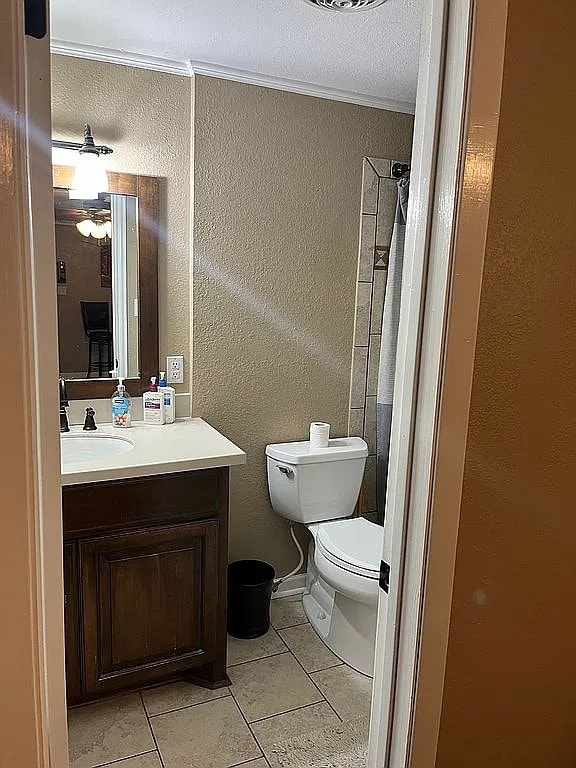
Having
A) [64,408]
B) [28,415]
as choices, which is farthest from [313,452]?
[28,415]

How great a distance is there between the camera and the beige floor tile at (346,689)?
6.97ft

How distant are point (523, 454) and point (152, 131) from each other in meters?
1.81

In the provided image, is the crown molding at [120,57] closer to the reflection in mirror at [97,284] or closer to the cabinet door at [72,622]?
the reflection in mirror at [97,284]

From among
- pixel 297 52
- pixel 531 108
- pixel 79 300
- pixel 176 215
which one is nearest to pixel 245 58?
pixel 297 52

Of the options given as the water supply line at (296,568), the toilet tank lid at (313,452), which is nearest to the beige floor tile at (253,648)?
the water supply line at (296,568)

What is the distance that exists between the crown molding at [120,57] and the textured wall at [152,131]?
0.02 m

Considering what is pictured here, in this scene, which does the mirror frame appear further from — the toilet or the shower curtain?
the shower curtain

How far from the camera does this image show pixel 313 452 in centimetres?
259

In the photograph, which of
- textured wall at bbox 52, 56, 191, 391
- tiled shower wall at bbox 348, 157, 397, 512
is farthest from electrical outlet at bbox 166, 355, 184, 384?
tiled shower wall at bbox 348, 157, 397, 512

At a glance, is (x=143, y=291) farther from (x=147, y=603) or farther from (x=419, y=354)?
(x=419, y=354)

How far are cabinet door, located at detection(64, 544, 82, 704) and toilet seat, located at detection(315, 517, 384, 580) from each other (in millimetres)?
907

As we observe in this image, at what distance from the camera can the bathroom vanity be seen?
1.89m

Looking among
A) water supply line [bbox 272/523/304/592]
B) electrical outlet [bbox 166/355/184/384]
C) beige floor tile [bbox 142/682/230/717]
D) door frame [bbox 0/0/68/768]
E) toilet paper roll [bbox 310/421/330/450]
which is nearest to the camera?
door frame [bbox 0/0/68/768]

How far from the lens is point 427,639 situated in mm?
1128
